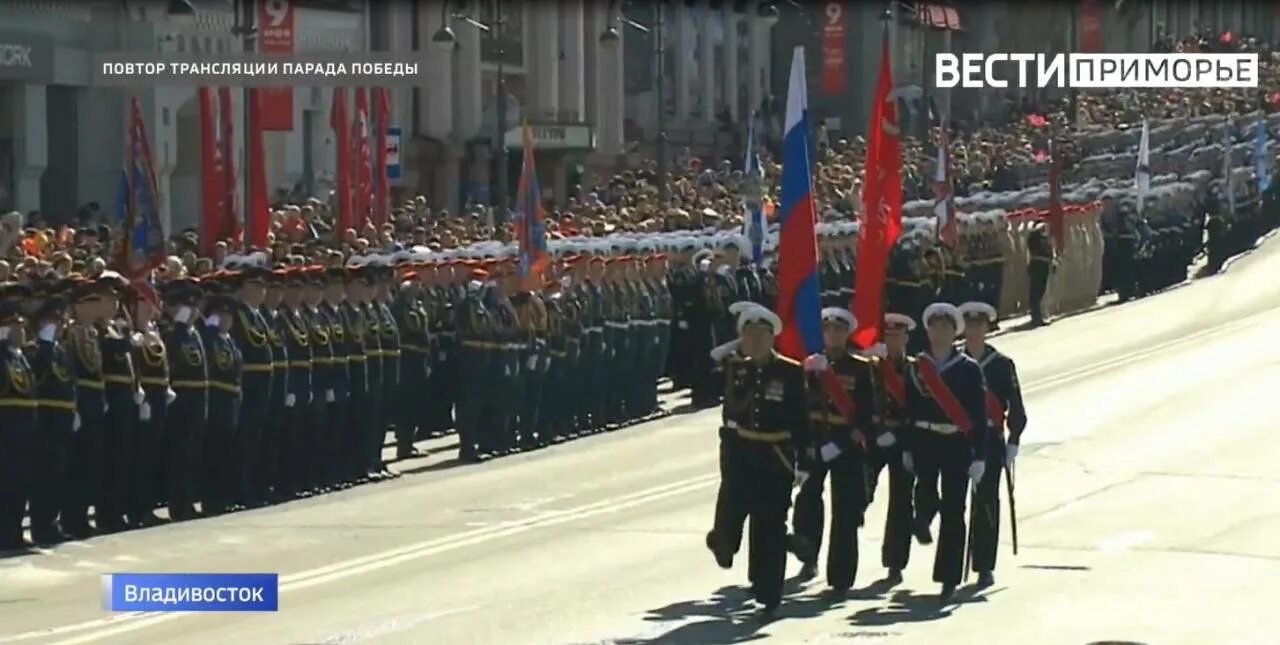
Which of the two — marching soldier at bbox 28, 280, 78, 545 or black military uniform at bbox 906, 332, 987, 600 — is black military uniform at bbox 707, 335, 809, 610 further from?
marching soldier at bbox 28, 280, 78, 545

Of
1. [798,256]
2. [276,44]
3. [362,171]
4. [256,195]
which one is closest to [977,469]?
[798,256]

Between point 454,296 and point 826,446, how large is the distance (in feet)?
27.9

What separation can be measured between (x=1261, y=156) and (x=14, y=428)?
125ft

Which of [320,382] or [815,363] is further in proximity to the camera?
[320,382]

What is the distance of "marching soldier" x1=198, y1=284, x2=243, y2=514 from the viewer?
19703mm

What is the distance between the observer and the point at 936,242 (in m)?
32.6

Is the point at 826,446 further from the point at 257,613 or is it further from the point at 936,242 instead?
the point at 936,242

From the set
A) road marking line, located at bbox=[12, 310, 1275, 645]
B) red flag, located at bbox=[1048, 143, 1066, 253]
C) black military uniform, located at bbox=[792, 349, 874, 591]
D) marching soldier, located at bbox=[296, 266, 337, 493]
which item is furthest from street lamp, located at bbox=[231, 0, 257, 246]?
red flag, located at bbox=[1048, 143, 1066, 253]

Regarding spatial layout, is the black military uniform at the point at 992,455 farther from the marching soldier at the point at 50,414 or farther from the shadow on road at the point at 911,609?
the marching soldier at the point at 50,414

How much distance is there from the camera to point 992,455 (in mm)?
16266

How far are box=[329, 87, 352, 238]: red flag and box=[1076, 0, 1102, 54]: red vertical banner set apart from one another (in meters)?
31.5

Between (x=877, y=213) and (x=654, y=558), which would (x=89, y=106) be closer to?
(x=654, y=558)

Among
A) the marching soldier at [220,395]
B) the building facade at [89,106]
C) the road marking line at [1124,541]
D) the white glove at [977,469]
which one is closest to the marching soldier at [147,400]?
the marching soldier at [220,395]
